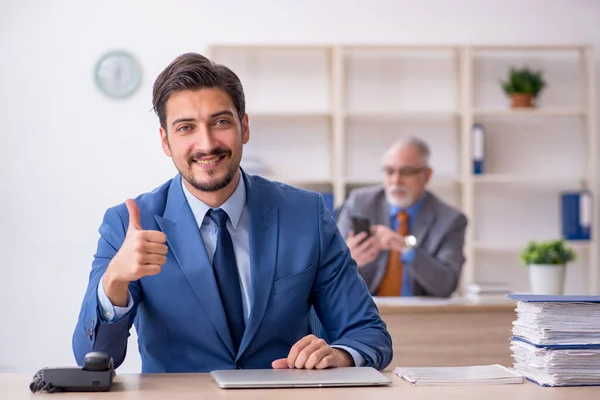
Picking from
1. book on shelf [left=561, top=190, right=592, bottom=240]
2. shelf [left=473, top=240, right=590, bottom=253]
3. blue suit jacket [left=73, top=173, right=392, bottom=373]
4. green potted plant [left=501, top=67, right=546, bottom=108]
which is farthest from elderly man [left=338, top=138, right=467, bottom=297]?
blue suit jacket [left=73, top=173, right=392, bottom=373]

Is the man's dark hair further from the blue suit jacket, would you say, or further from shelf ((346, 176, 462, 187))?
shelf ((346, 176, 462, 187))

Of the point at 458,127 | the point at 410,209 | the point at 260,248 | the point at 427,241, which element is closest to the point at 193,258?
the point at 260,248

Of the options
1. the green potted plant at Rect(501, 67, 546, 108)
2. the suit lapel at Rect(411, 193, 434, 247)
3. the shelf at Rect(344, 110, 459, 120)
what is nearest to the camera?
the suit lapel at Rect(411, 193, 434, 247)

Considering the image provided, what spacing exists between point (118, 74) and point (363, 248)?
258cm

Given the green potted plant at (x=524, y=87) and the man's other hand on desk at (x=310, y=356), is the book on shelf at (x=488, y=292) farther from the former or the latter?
the man's other hand on desk at (x=310, y=356)

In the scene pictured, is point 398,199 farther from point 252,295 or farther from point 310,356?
point 310,356

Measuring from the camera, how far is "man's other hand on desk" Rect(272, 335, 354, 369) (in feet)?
6.38

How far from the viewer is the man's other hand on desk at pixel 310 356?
195 cm

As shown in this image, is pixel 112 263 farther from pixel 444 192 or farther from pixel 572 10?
pixel 572 10

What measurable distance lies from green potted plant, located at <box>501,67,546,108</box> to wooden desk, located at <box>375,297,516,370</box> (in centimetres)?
228

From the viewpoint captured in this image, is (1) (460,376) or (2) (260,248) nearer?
(1) (460,376)

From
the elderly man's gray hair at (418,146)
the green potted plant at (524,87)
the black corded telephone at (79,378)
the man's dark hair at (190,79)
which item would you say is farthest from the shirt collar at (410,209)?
the black corded telephone at (79,378)

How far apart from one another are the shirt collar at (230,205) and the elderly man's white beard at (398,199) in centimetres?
249

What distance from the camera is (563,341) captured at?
1889 mm
